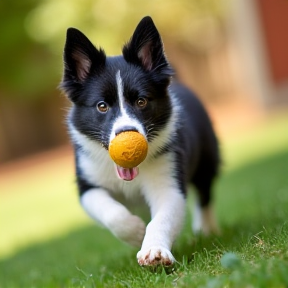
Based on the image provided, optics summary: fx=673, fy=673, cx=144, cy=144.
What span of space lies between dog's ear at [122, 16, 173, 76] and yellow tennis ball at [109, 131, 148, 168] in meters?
0.80

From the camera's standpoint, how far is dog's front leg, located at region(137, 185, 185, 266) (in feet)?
13.8

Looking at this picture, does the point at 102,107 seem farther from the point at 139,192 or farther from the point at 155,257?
the point at 155,257

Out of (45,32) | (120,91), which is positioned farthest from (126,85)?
(45,32)

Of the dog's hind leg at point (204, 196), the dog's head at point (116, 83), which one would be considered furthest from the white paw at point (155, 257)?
A: the dog's hind leg at point (204, 196)

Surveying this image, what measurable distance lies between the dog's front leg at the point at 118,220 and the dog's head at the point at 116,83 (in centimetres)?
42

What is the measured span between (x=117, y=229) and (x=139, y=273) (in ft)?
1.62

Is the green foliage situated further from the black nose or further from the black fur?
the black nose

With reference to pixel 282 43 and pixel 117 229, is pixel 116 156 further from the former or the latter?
pixel 282 43

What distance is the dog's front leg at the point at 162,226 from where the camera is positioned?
13.8 ft

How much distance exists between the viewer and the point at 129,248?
6355mm

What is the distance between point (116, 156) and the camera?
450cm

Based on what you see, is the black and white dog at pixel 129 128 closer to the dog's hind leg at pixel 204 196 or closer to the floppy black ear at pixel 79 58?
the floppy black ear at pixel 79 58

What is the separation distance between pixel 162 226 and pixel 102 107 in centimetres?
96

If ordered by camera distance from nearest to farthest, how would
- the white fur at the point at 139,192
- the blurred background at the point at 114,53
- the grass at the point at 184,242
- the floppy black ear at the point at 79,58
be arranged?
the grass at the point at 184,242 → the white fur at the point at 139,192 → the floppy black ear at the point at 79,58 → the blurred background at the point at 114,53
